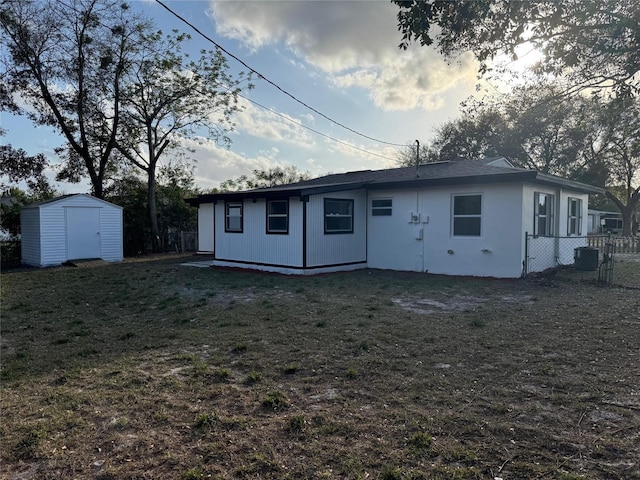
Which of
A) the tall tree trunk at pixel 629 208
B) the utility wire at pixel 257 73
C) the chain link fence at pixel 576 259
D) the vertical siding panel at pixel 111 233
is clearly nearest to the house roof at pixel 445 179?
the chain link fence at pixel 576 259

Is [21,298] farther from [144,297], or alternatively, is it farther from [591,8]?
[591,8]

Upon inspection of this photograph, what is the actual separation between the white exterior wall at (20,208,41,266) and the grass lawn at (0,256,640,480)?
8.78 m

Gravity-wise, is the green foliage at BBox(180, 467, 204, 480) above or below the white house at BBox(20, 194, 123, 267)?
below

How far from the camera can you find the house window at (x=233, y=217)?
1391 cm

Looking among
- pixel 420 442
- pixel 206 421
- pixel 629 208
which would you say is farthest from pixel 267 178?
pixel 420 442

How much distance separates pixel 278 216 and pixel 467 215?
5474 mm

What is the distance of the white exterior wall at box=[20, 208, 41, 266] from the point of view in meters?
15.0

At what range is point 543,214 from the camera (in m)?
11.8

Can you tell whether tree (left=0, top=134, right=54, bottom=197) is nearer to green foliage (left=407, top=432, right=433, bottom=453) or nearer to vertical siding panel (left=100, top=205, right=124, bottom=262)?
vertical siding panel (left=100, top=205, right=124, bottom=262)

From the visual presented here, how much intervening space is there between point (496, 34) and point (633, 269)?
33.1 feet

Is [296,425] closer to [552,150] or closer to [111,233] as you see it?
[111,233]

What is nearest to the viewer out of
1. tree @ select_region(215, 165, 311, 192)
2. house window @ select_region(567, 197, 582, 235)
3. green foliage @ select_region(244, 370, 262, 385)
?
green foliage @ select_region(244, 370, 262, 385)

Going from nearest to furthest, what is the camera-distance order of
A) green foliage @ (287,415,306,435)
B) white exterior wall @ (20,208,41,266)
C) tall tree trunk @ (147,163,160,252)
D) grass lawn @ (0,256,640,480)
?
grass lawn @ (0,256,640,480), green foliage @ (287,415,306,435), white exterior wall @ (20,208,41,266), tall tree trunk @ (147,163,160,252)

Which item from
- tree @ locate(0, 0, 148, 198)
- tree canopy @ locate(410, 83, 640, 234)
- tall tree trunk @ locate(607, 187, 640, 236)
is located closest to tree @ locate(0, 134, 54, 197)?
tree @ locate(0, 0, 148, 198)
